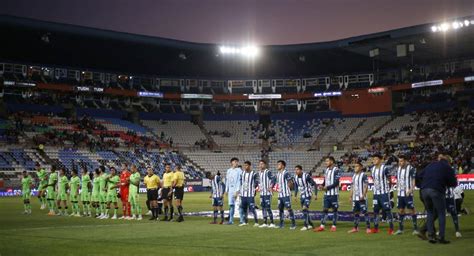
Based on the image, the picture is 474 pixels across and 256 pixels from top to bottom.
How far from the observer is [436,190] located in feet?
53.2

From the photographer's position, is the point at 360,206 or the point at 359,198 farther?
the point at 359,198

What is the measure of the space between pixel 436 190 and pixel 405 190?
3.36 metres

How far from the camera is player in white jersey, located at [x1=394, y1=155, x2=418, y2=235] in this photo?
62.7ft

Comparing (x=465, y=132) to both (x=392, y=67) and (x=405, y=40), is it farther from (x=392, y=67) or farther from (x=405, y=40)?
(x=392, y=67)

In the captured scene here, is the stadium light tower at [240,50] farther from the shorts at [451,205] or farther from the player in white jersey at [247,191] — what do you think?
the shorts at [451,205]

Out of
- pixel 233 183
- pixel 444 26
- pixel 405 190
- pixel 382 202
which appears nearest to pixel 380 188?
pixel 382 202

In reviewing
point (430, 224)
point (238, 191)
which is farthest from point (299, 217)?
point (430, 224)

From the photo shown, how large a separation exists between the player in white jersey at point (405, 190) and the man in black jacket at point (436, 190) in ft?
8.32

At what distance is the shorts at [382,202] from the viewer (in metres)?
19.7

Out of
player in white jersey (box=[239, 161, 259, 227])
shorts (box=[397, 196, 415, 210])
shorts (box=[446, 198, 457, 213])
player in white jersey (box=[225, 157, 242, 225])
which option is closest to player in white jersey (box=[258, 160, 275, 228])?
player in white jersey (box=[239, 161, 259, 227])

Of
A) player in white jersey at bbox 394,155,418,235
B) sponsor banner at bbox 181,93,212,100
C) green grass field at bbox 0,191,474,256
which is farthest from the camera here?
sponsor banner at bbox 181,93,212,100

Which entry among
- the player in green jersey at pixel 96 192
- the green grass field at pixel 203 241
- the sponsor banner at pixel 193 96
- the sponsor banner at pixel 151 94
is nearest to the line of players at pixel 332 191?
the green grass field at pixel 203 241

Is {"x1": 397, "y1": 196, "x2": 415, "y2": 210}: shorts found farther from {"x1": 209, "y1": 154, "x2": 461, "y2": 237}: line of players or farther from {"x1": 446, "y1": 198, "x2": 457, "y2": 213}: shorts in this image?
{"x1": 446, "y1": 198, "x2": 457, "y2": 213}: shorts

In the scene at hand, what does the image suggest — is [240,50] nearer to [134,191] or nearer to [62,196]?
[62,196]
